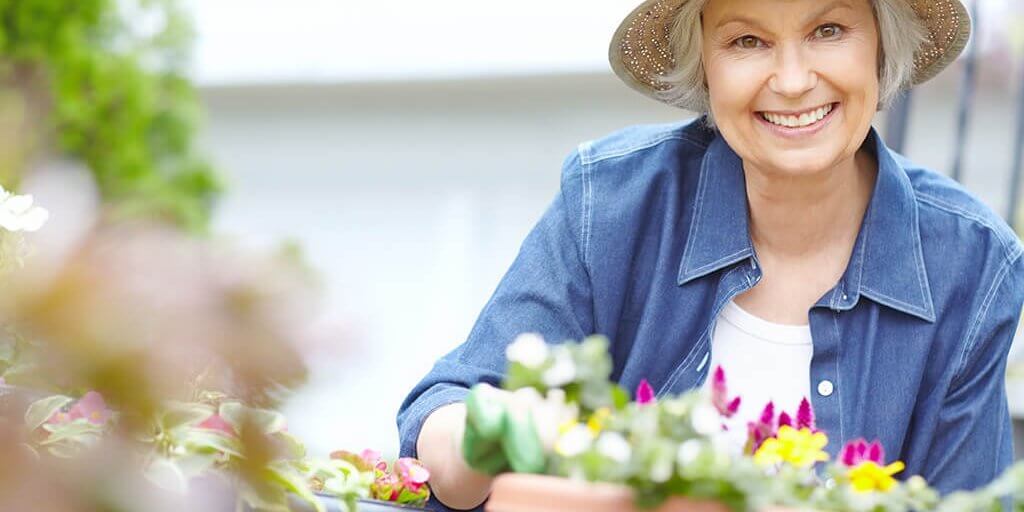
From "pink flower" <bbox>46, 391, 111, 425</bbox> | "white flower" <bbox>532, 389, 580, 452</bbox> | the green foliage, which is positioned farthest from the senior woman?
the green foliage

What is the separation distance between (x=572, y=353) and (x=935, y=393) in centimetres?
Answer: 106

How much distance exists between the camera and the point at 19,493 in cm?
55

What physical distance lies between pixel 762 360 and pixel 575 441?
1055 mm

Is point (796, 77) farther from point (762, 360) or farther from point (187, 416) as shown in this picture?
point (187, 416)

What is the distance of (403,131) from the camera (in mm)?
7586

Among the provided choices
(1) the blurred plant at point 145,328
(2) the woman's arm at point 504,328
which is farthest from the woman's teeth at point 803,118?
(1) the blurred plant at point 145,328

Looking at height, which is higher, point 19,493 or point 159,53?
point 159,53

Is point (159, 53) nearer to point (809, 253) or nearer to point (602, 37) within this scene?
point (602, 37)

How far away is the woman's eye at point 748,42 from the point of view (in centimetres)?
207

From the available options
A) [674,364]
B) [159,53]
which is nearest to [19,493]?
[674,364]

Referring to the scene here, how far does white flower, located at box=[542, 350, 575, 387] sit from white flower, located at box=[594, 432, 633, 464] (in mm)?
85

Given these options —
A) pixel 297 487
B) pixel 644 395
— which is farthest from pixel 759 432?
pixel 297 487

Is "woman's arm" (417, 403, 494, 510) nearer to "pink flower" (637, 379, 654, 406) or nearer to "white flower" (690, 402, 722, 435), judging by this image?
"pink flower" (637, 379, 654, 406)

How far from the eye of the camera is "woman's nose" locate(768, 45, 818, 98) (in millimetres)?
2002
